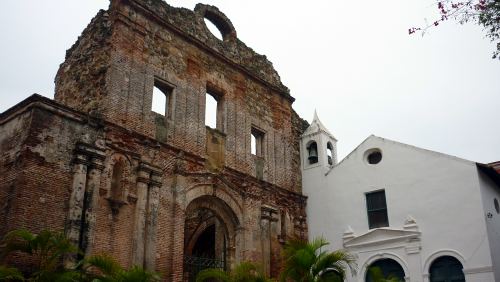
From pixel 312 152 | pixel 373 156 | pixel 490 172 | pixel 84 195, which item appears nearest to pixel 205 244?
pixel 312 152

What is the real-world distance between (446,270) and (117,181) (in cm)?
962

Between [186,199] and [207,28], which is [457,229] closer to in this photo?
[186,199]

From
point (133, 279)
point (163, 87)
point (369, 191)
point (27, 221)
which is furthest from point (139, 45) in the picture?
point (369, 191)

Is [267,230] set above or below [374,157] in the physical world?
below

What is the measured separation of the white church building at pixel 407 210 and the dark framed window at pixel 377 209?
0.11 feet

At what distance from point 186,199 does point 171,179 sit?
683 mm

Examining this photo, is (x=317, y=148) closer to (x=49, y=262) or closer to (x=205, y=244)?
(x=205, y=244)

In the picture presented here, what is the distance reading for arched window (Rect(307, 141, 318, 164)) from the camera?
61.7 feet

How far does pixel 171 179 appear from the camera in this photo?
1367 centimetres

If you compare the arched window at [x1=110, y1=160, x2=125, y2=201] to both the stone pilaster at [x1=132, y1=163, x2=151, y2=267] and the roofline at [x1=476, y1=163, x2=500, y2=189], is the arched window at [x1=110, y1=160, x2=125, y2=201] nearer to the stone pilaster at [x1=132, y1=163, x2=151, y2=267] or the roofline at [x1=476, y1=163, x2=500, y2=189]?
A: the stone pilaster at [x1=132, y1=163, x2=151, y2=267]

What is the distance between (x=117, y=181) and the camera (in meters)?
12.4

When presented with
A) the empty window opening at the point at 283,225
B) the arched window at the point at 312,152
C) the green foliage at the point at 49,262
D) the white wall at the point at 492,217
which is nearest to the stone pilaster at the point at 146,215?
the green foliage at the point at 49,262

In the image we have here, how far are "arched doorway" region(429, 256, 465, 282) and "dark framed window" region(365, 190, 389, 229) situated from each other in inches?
76.4

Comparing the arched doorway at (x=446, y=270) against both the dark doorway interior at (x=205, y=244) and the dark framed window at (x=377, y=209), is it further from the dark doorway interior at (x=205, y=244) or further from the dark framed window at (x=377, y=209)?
the dark doorway interior at (x=205, y=244)
